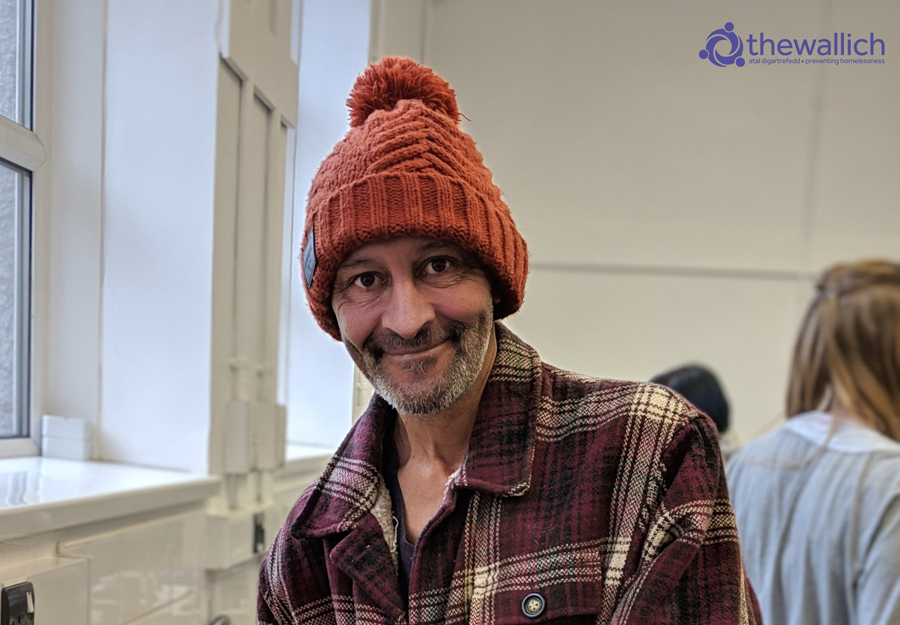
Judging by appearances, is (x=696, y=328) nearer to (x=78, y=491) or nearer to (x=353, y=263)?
(x=353, y=263)

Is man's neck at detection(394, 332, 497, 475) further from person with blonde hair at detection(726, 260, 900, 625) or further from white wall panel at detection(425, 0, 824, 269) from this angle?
person with blonde hair at detection(726, 260, 900, 625)

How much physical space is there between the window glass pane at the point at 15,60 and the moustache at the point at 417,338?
54cm

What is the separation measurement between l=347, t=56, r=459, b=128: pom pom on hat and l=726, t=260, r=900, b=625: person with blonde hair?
91cm

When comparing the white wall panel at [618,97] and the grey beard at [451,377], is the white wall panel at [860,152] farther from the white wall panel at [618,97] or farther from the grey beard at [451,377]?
the grey beard at [451,377]

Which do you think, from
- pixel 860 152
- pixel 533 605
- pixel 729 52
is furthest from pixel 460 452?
pixel 860 152

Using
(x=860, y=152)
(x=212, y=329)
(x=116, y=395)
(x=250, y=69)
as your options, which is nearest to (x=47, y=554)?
(x=116, y=395)

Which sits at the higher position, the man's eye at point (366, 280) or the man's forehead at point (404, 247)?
the man's forehead at point (404, 247)

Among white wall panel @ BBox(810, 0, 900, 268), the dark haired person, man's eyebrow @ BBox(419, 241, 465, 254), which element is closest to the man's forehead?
man's eyebrow @ BBox(419, 241, 465, 254)

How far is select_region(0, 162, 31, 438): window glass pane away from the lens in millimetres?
938

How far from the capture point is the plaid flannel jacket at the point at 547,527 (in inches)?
29.9

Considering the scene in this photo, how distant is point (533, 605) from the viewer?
2.54ft

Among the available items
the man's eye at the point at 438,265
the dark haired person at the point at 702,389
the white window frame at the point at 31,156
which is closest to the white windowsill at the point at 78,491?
the white window frame at the point at 31,156

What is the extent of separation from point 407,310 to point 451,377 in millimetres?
103

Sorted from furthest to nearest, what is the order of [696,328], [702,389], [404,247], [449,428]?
[696,328], [702,389], [449,428], [404,247]
